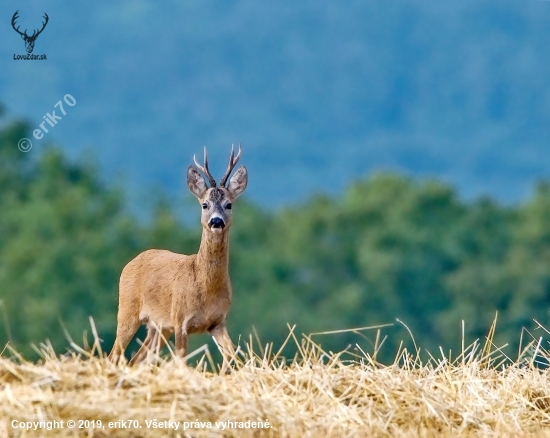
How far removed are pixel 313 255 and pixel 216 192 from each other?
71.7 meters

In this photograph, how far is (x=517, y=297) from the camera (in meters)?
69.8

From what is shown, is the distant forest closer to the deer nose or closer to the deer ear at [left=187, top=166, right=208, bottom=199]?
the deer ear at [left=187, top=166, right=208, bottom=199]

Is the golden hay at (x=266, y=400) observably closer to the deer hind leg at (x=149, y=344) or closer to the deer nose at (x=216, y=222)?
the deer hind leg at (x=149, y=344)

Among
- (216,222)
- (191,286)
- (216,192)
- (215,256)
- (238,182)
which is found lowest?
(191,286)

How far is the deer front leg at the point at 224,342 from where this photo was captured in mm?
10448

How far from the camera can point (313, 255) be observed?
3312 inches

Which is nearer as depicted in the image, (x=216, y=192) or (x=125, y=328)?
(x=216, y=192)

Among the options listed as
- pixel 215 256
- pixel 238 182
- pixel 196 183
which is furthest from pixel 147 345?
pixel 238 182

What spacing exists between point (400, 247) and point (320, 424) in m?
76.3

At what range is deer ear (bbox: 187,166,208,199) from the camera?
1286 cm

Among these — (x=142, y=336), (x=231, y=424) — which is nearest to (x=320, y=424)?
(x=231, y=424)

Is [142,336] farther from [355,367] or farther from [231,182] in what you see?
[355,367]

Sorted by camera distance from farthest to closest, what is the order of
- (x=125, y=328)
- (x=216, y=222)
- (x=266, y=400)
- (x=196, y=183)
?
(x=125, y=328) < (x=196, y=183) < (x=216, y=222) < (x=266, y=400)

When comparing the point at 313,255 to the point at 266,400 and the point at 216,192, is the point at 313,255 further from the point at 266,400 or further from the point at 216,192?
the point at 266,400
